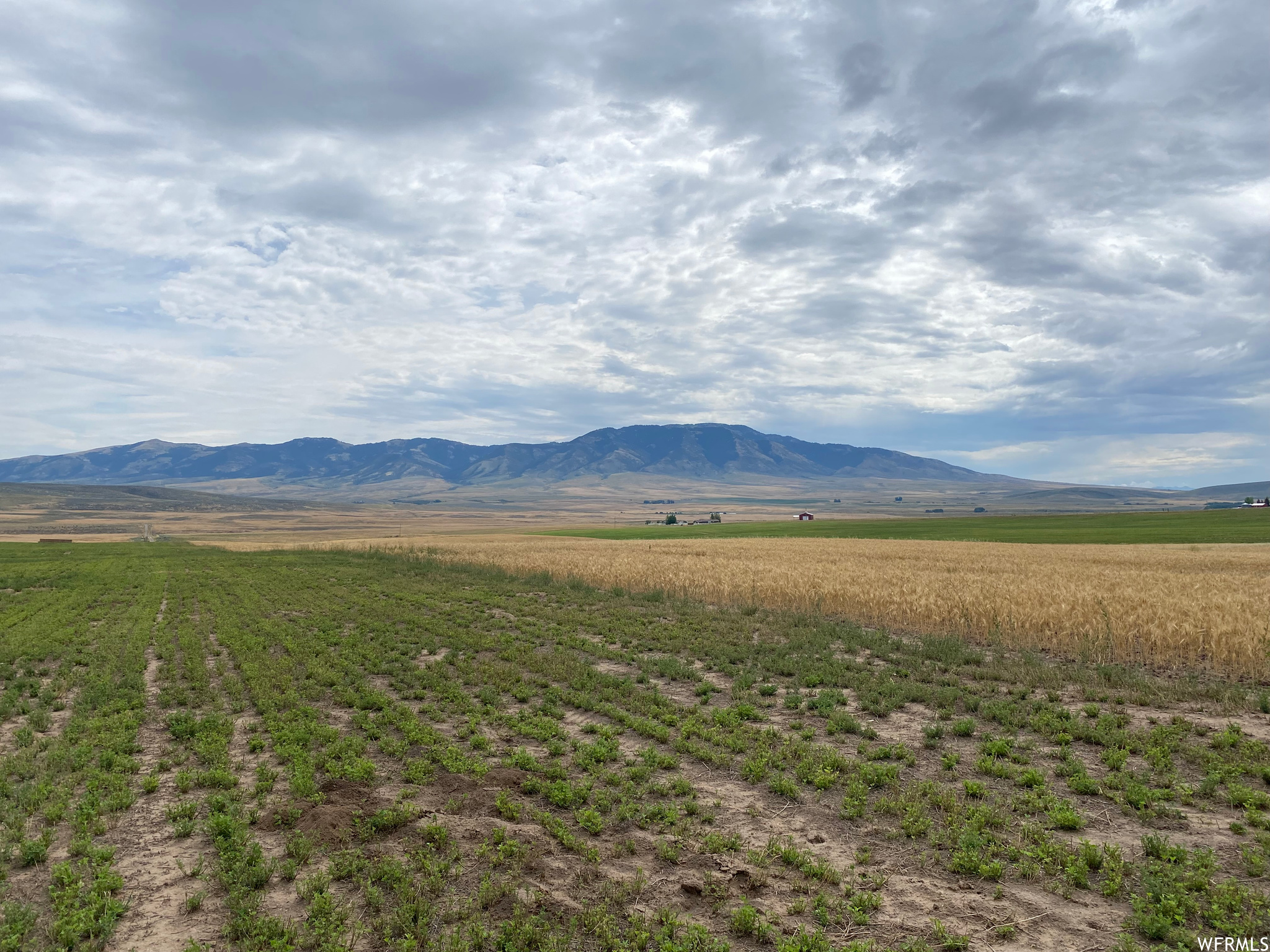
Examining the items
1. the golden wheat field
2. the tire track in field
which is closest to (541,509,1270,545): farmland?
the golden wheat field

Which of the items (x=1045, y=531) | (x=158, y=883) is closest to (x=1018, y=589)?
(x=158, y=883)

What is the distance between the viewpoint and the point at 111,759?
9.78 metres

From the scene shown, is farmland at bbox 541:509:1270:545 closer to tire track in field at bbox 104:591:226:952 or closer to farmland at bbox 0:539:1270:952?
farmland at bbox 0:539:1270:952

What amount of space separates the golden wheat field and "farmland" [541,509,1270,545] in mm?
16908

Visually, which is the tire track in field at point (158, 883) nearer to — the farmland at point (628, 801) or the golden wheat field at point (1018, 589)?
the farmland at point (628, 801)

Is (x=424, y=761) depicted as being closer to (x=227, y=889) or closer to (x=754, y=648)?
(x=227, y=889)

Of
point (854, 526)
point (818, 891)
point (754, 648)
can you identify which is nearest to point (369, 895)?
point (818, 891)

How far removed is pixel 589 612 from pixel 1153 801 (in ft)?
59.5

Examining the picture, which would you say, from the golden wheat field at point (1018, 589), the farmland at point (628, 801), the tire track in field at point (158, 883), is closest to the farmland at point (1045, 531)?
the golden wheat field at point (1018, 589)

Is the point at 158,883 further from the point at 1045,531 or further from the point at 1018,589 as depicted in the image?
the point at 1045,531

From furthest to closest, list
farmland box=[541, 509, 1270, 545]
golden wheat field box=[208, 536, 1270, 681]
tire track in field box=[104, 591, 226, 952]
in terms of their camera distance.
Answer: farmland box=[541, 509, 1270, 545]
golden wheat field box=[208, 536, 1270, 681]
tire track in field box=[104, 591, 226, 952]

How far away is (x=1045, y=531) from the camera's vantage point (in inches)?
3088

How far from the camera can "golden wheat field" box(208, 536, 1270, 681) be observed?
49.0 ft

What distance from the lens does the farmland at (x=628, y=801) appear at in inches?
234
